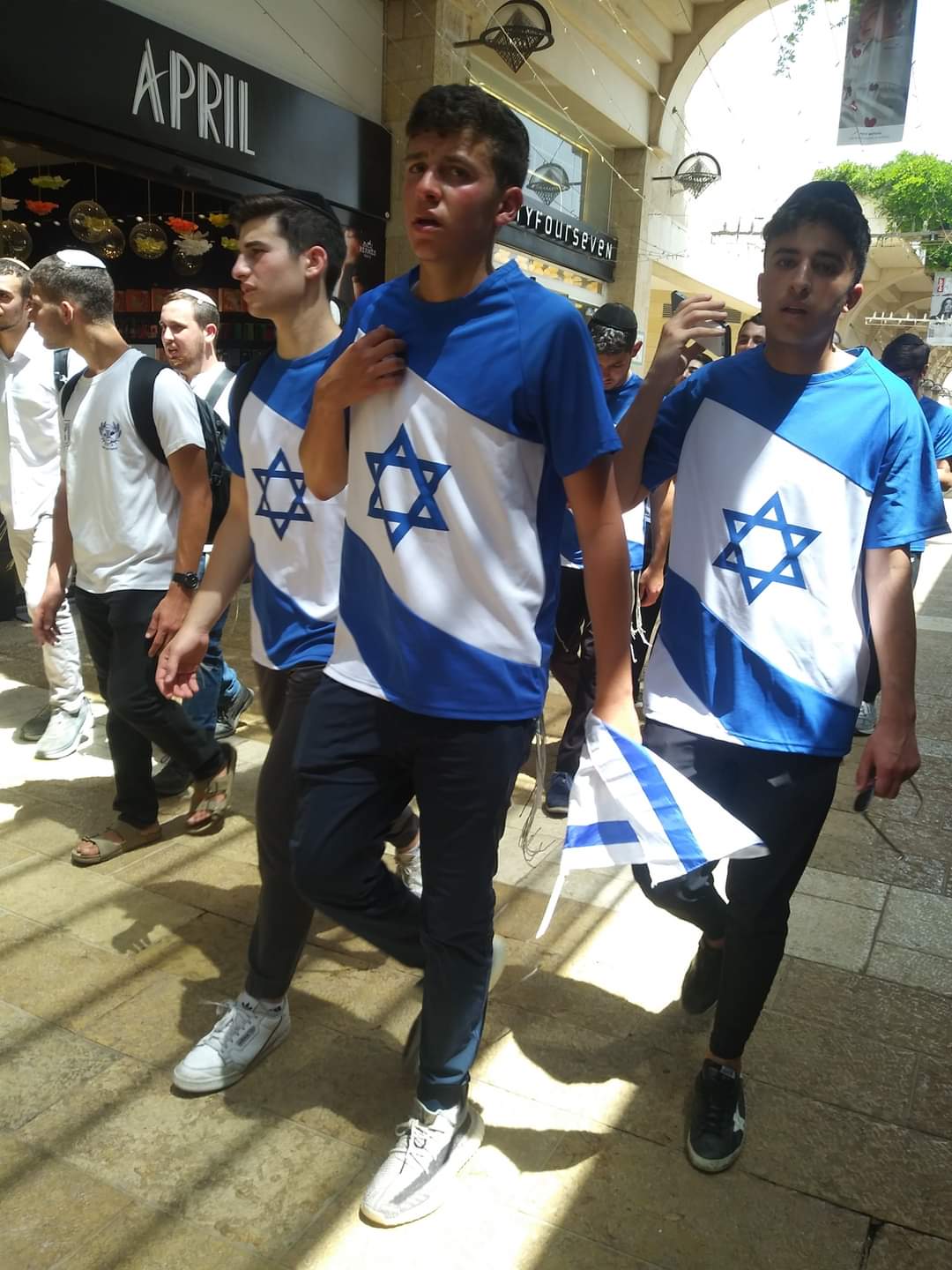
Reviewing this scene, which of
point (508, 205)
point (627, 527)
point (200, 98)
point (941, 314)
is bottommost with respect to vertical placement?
point (627, 527)

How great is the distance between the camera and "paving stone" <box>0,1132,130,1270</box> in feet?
6.36

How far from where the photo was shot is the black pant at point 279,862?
2305 mm

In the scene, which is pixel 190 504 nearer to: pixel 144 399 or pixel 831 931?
pixel 144 399

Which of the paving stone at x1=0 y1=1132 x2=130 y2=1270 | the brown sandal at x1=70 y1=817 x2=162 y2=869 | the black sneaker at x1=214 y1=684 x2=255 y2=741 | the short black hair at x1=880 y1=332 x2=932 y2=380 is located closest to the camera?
the paving stone at x1=0 y1=1132 x2=130 y2=1270

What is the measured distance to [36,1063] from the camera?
2.50m

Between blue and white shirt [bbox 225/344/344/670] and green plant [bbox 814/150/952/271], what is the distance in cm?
4660

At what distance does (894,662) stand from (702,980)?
3.60 feet

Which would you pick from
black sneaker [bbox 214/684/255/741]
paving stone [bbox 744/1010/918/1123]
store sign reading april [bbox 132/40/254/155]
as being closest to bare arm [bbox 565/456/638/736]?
paving stone [bbox 744/1010/918/1123]

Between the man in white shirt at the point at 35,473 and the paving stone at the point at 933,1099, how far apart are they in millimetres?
3688

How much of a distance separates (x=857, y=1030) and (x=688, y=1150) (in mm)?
759

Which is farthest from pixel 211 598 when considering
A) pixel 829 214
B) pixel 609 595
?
pixel 829 214

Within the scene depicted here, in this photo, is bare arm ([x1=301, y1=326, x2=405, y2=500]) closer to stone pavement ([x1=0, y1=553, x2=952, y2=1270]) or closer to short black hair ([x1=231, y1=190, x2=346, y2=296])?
short black hair ([x1=231, y1=190, x2=346, y2=296])

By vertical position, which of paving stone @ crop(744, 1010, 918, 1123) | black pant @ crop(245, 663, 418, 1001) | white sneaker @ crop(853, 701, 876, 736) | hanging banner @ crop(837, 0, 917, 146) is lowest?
paving stone @ crop(744, 1010, 918, 1123)

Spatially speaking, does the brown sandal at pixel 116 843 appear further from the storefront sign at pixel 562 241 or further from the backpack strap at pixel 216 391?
the storefront sign at pixel 562 241
